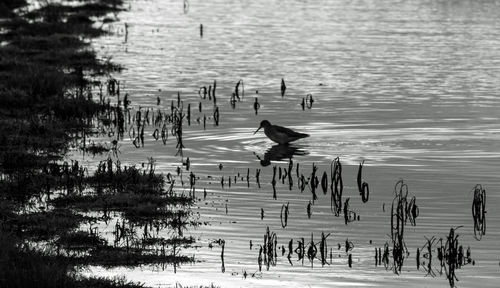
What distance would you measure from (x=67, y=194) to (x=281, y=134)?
555 centimetres

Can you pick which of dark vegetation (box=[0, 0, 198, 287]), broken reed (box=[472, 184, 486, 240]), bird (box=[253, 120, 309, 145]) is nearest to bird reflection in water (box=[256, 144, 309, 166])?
bird (box=[253, 120, 309, 145])

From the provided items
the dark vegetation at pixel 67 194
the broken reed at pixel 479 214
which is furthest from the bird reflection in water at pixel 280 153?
the broken reed at pixel 479 214

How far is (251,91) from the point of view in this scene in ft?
87.8

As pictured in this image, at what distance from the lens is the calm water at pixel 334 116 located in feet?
43.5

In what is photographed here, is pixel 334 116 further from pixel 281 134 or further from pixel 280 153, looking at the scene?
pixel 280 153

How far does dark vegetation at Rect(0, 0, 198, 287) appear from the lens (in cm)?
1190

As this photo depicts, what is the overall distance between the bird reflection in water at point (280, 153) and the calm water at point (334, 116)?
156mm

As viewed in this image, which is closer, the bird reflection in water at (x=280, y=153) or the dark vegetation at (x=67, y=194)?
the dark vegetation at (x=67, y=194)

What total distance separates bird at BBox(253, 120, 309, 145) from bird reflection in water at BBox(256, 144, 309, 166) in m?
0.14

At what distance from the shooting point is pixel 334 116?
23.2 m

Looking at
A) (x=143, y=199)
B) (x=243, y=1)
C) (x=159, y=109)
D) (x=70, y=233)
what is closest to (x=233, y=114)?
(x=159, y=109)

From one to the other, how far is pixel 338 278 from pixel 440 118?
1096cm

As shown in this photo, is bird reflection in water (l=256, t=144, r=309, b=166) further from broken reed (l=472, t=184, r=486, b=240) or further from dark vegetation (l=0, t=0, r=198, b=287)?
broken reed (l=472, t=184, r=486, b=240)

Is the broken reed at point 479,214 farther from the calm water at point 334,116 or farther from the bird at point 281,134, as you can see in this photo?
the bird at point 281,134
